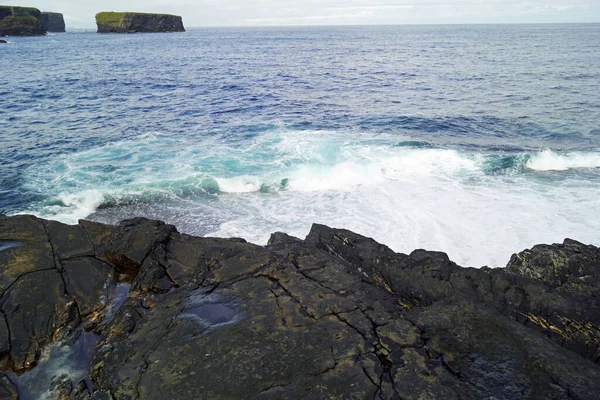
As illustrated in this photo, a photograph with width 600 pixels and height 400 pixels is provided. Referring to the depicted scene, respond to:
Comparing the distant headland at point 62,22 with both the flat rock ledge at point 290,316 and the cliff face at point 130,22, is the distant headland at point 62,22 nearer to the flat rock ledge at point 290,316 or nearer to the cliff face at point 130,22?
the cliff face at point 130,22

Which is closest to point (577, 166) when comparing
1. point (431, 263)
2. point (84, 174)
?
point (431, 263)

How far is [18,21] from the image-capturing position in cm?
12912

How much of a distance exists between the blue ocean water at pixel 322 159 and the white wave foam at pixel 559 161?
0.09m

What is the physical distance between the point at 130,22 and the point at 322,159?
564 feet

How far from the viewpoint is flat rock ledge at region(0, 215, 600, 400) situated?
4629 mm

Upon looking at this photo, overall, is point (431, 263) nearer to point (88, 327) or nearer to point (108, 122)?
point (88, 327)

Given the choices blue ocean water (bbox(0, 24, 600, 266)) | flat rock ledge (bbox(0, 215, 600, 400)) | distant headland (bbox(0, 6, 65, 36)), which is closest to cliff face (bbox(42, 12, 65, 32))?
distant headland (bbox(0, 6, 65, 36))

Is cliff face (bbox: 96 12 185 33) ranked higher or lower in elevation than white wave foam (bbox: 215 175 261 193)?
higher

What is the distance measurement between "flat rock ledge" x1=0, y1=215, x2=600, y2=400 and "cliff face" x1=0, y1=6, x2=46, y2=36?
526 ft

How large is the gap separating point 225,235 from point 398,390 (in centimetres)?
836

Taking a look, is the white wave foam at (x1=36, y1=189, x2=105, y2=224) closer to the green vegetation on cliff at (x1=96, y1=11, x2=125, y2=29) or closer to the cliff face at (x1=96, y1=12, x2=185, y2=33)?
the cliff face at (x1=96, y1=12, x2=185, y2=33)

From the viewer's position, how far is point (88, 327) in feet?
21.6

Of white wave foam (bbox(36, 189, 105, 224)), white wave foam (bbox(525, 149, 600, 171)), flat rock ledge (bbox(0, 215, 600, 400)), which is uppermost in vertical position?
flat rock ledge (bbox(0, 215, 600, 400))

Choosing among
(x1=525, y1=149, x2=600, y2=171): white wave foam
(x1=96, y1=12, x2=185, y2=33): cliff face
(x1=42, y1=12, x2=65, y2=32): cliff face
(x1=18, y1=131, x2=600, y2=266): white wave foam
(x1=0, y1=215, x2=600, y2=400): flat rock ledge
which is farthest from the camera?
(x1=42, y1=12, x2=65, y2=32): cliff face
